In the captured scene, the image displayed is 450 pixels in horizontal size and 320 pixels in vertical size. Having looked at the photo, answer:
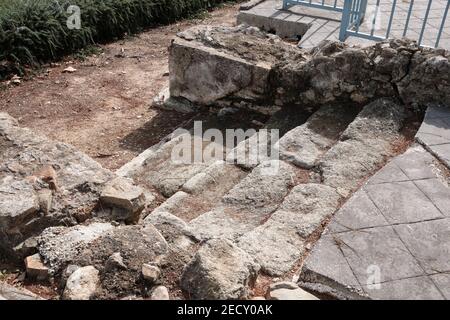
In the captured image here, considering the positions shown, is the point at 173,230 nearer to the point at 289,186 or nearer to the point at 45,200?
the point at 45,200

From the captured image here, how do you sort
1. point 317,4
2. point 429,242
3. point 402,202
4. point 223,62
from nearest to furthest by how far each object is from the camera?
point 429,242
point 402,202
point 223,62
point 317,4

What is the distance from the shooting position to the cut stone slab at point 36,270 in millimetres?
2709

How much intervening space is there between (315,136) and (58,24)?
4809 millimetres

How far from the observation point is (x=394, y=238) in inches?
111

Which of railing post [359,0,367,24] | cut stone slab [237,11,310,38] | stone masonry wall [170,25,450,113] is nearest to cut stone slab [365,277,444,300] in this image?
stone masonry wall [170,25,450,113]

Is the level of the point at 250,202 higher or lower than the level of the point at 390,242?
lower

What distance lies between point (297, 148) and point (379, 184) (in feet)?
2.83

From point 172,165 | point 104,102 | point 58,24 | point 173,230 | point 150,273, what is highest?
point 150,273

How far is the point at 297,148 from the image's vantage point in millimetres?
3980

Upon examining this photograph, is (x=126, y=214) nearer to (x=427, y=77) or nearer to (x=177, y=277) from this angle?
(x=177, y=277)

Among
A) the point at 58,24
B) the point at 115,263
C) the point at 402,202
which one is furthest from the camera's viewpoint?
the point at 58,24

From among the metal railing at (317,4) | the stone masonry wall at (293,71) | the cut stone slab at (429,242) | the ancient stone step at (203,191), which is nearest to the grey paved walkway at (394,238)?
the cut stone slab at (429,242)

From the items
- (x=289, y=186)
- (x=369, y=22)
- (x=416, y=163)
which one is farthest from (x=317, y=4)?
(x=289, y=186)

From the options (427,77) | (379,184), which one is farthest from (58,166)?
(427,77)
